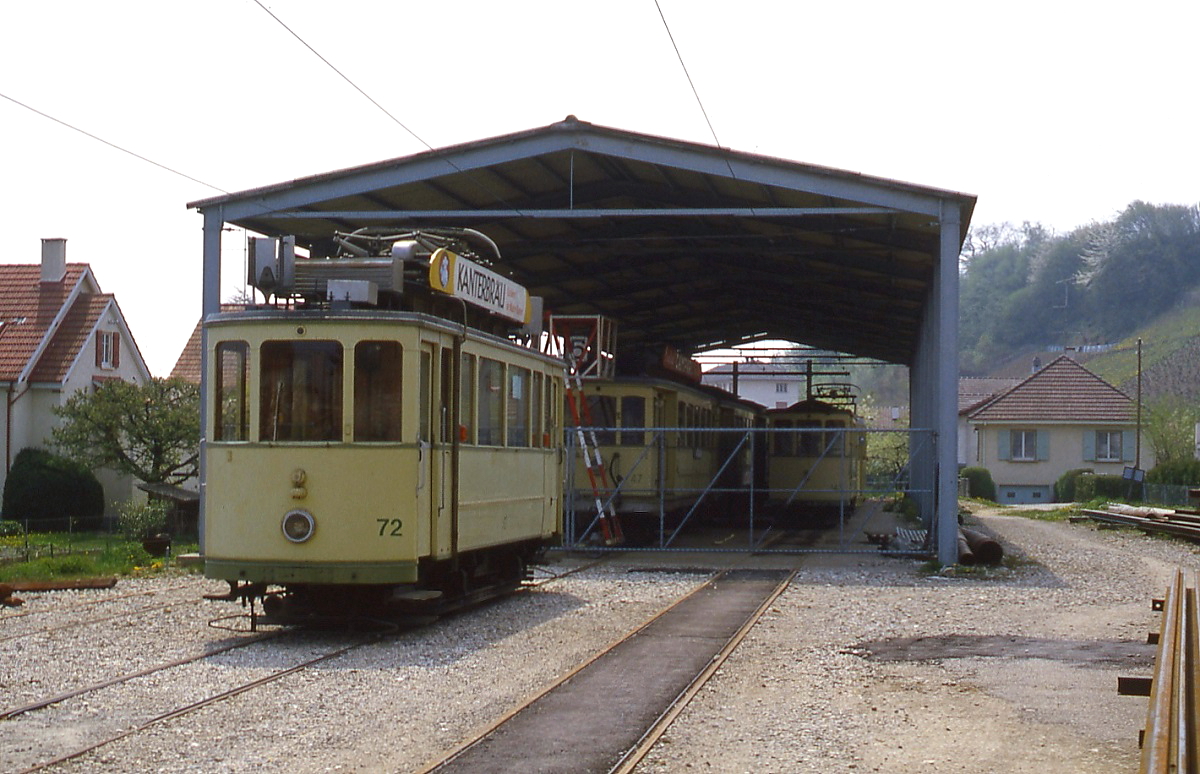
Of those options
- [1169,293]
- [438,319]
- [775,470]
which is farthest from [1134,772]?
[1169,293]

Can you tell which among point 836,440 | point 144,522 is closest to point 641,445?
point 836,440

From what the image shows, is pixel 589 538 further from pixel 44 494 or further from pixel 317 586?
pixel 44 494

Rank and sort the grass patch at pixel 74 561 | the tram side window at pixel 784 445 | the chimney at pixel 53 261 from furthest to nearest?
the chimney at pixel 53 261 < the tram side window at pixel 784 445 < the grass patch at pixel 74 561

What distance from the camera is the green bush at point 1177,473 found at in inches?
1615

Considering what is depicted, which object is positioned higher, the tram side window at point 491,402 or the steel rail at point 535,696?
the tram side window at point 491,402

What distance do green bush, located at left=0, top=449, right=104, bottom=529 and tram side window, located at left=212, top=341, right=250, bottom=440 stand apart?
1971cm

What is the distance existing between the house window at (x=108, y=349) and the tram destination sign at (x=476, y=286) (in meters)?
24.9

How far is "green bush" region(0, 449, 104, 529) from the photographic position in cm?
3031

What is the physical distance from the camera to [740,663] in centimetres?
A: 1038

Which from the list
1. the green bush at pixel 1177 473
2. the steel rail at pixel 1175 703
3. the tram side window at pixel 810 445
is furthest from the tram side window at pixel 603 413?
the green bush at pixel 1177 473

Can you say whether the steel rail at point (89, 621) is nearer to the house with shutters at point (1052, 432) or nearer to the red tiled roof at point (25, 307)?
the red tiled roof at point (25, 307)

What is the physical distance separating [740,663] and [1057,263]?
108088 mm

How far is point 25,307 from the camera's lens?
3572cm

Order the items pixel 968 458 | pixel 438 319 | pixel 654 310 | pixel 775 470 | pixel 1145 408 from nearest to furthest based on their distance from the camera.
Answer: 1. pixel 438 319
2. pixel 775 470
3. pixel 654 310
4. pixel 1145 408
5. pixel 968 458
